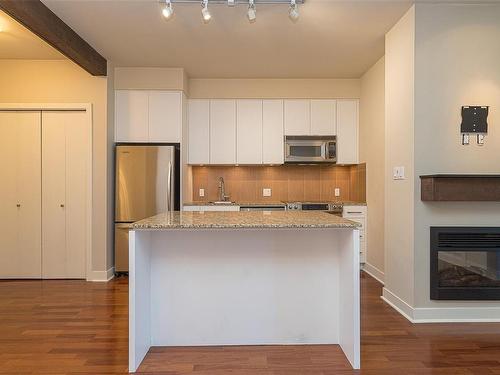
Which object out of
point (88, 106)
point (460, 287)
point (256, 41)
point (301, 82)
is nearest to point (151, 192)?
point (88, 106)

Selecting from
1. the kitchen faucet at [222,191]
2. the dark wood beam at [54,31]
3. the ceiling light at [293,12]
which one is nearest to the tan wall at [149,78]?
the dark wood beam at [54,31]

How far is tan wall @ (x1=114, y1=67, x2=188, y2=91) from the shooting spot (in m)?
4.50

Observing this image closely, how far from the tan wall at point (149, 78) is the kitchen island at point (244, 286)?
8.74ft

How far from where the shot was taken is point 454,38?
114 inches

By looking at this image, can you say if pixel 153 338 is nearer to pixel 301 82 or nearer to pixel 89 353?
pixel 89 353

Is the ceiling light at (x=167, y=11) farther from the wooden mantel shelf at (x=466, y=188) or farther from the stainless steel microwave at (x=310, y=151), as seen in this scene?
the stainless steel microwave at (x=310, y=151)

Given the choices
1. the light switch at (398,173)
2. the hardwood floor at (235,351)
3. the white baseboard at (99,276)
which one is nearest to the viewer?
the hardwood floor at (235,351)

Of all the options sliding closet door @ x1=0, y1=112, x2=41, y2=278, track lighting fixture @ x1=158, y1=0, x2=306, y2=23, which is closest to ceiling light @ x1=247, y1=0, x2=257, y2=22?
track lighting fixture @ x1=158, y1=0, x2=306, y2=23

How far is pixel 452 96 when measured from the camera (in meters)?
2.91

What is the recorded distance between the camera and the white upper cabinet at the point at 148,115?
450cm

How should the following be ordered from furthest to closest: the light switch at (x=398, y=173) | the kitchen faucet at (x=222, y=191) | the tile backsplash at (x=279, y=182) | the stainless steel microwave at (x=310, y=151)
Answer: the tile backsplash at (x=279, y=182) → the kitchen faucet at (x=222, y=191) → the stainless steel microwave at (x=310, y=151) → the light switch at (x=398, y=173)

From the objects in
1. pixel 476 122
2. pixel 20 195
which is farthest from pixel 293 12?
pixel 20 195

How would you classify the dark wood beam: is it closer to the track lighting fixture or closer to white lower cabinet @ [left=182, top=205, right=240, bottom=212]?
the track lighting fixture

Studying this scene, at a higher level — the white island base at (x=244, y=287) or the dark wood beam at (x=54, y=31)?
the dark wood beam at (x=54, y=31)
